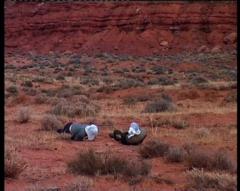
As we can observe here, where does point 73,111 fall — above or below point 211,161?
above

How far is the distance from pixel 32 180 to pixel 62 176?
442mm

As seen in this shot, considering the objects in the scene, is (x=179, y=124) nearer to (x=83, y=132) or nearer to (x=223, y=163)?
(x=83, y=132)

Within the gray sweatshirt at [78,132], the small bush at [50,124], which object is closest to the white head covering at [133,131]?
the gray sweatshirt at [78,132]

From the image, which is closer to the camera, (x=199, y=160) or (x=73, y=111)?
(x=199, y=160)

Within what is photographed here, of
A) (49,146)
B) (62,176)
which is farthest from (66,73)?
(62,176)

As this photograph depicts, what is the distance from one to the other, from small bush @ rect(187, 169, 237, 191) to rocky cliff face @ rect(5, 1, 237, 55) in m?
50.2

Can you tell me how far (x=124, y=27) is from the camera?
61188 millimetres

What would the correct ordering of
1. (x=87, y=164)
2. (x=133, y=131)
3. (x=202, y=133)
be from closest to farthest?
(x=87, y=164) → (x=133, y=131) → (x=202, y=133)

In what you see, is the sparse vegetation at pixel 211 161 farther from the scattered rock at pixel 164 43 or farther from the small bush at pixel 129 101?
the scattered rock at pixel 164 43

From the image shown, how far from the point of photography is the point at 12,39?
2557 inches

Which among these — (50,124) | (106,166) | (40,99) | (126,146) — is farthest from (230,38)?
(106,166)

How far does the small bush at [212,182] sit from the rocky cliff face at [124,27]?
165 feet

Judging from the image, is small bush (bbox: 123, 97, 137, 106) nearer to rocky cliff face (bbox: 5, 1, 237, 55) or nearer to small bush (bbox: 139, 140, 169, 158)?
small bush (bbox: 139, 140, 169, 158)

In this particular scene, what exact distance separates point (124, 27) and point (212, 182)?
5564cm
